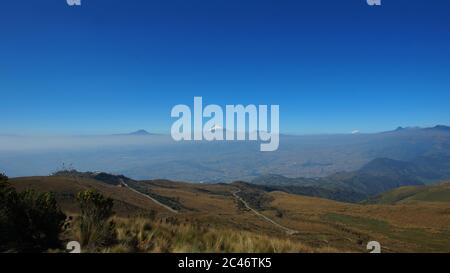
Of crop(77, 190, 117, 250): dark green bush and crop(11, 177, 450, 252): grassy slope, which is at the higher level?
crop(77, 190, 117, 250): dark green bush

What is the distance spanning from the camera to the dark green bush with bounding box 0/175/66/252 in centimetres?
1002

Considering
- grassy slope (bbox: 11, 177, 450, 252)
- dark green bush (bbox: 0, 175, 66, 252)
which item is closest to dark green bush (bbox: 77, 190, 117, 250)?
dark green bush (bbox: 0, 175, 66, 252)

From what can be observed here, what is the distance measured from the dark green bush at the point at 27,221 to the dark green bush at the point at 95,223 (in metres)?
0.85

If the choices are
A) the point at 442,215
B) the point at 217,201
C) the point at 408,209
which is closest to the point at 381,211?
the point at 408,209

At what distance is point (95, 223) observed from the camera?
10609mm

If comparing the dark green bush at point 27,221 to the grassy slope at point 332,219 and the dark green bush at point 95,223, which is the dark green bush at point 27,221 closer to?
the dark green bush at point 95,223

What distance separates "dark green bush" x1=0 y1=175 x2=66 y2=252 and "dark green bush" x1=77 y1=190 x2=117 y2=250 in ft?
2.79

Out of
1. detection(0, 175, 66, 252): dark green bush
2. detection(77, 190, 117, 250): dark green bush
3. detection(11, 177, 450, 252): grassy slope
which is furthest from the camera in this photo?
detection(11, 177, 450, 252): grassy slope

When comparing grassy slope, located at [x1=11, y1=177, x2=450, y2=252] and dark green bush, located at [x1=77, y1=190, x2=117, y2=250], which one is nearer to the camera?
dark green bush, located at [x1=77, y1=190, x2=117, y2=250]

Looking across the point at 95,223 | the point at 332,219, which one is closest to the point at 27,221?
the point at 95,223

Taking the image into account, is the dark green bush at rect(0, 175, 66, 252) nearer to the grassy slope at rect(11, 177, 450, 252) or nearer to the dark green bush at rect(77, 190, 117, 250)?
the dark green bush at rect(77, 190, 117, 250)

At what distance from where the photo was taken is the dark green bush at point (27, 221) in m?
10.0
